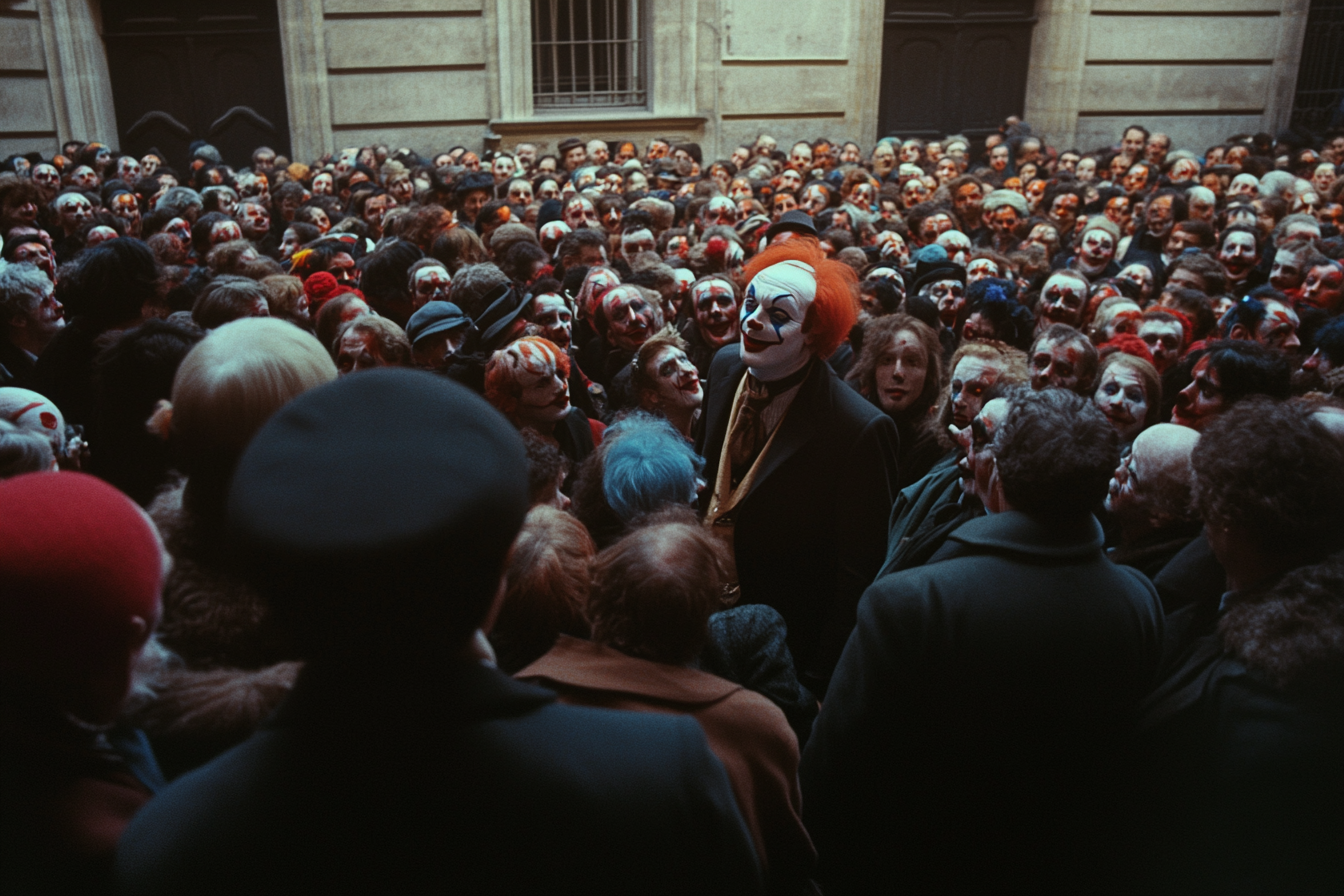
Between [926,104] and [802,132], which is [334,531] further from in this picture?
[926,104]

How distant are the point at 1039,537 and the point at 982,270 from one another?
14.0ft

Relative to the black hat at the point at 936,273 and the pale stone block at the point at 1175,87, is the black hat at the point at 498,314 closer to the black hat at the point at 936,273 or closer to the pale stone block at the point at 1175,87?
the black hat at the point at 936,273

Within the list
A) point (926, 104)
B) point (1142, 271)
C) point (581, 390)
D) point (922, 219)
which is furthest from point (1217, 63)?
point (581, 390)

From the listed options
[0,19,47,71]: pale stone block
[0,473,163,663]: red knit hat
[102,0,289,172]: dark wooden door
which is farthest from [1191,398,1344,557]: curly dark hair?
[0,19,47,71]: pale stone block

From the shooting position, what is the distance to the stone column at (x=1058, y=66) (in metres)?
15.8

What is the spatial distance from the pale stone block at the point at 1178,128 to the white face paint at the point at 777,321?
15230 mm

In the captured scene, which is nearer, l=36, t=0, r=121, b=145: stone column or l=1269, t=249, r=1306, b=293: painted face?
l=1269, t=249, r=1306, b=293: painted face

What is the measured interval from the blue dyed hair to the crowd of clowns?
1cm

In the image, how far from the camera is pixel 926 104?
647 inches

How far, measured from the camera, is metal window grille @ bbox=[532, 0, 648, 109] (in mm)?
14914

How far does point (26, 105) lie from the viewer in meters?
13.3

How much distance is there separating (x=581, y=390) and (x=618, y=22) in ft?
41.0

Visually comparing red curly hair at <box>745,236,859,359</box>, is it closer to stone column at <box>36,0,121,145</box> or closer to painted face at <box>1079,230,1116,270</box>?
painted face at <box>1079,230,1116,270</box>

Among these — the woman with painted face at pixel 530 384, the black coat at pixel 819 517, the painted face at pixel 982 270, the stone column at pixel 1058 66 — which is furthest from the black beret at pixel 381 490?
the stone column at pixel 1058 66
